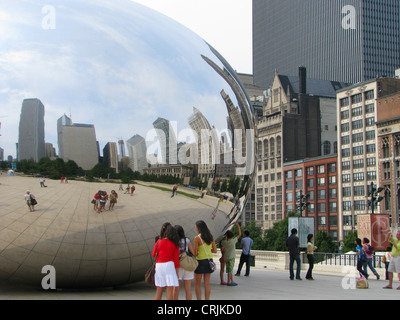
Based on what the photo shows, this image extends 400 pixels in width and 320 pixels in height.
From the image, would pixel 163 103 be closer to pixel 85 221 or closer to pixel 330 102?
pixel 85 221

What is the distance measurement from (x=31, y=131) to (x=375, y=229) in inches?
899

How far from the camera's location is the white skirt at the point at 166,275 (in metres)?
7.89

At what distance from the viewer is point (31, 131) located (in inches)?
343

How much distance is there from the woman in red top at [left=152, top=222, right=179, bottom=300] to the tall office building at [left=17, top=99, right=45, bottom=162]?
8.12 feet

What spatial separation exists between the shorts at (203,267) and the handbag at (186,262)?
1.64ft

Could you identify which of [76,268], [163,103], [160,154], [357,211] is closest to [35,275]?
[76,268]

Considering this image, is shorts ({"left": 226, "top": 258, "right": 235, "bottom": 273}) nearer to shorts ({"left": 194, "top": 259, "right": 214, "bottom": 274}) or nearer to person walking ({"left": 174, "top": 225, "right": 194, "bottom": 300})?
shorts ({"left": 194, "top": 259, "right": 214, "bottom": 274})

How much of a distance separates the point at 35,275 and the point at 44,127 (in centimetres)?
230

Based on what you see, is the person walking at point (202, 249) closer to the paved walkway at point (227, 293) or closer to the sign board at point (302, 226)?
the paved walkway at point (227, 293)

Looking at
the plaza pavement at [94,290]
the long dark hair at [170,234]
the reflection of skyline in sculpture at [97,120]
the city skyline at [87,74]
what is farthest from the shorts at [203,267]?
the city skyline at [87,74]

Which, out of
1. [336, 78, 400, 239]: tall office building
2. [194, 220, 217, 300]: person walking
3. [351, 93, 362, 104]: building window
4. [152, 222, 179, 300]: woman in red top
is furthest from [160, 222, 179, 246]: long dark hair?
[351, 93, 362, 104]: building window

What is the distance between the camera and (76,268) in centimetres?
870

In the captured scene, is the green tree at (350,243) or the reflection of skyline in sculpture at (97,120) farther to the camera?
the green tree at (350,243)

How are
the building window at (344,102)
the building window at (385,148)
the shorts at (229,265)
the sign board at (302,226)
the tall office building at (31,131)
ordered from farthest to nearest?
the building window at (344,102) → the building window at (385,148) → the sign board at (302,226) → the shorts at (229,265) → the tall office building at (31,131)
